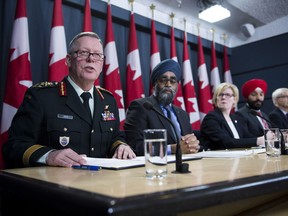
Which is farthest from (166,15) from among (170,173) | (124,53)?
(170,173)

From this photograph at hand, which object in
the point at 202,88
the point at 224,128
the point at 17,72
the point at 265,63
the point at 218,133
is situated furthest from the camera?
the point at 265,63

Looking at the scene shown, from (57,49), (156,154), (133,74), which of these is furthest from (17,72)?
(156,154)

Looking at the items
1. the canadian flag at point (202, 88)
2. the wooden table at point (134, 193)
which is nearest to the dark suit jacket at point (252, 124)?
the canadian flag at point (202, 88)

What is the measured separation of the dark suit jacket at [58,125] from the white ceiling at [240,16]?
2.50 m

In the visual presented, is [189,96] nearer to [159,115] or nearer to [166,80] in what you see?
[166,80]

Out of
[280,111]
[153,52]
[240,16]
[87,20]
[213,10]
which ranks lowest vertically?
[280,111]

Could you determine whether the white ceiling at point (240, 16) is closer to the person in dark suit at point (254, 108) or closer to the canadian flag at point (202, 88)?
the canadian flag at point (202, 88)

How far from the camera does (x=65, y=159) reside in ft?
3.84

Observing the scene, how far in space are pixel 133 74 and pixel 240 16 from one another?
2424mm

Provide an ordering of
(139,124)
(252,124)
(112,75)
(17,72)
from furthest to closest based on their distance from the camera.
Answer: (252,124) → (112,75) → (17,72) → (139,124)

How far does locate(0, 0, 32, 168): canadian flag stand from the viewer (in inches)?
93.8

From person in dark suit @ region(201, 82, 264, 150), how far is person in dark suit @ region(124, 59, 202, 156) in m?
0.45

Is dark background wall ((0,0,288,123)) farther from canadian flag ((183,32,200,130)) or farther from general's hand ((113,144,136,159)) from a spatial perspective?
general's hand ((113,144,136,159))

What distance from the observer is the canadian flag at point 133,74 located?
334 cm
